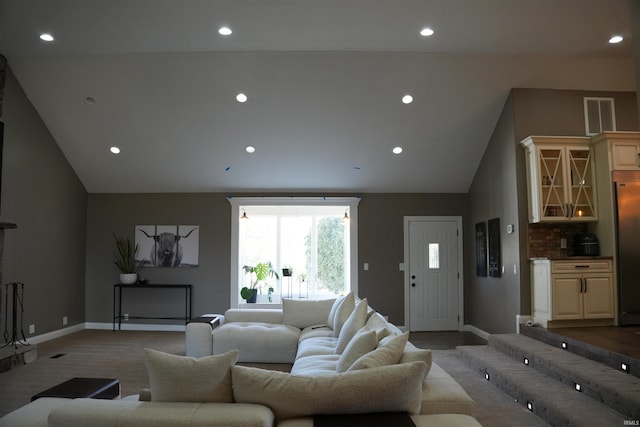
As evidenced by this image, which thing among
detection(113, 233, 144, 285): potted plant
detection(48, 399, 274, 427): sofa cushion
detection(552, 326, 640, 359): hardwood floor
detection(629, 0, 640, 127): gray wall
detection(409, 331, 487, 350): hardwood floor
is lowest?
detection(409, 331, 487, 350): hardwood floor

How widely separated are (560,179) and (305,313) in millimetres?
3781

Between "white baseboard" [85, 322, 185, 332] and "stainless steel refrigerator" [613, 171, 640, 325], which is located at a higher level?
"stainless steel refrigerator" [613, 171, 640, 325]

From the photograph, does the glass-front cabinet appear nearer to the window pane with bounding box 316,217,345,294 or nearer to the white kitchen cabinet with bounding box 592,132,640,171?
the white kitchen cabinet with bounding box 592,132,640,171

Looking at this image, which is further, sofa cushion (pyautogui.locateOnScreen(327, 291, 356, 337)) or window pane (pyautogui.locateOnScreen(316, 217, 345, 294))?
window pane (pyautogui.locateOnScreen(316, 217, 345, 294))

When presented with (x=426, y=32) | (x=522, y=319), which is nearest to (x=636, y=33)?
(x=426, y=32)

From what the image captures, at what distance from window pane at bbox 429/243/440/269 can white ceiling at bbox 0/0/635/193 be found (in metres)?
1.01

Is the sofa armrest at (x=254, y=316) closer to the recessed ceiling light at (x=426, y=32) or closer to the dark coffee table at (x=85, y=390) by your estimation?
the dark coffee table at (x=85, y=390)

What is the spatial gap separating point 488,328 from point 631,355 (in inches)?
129

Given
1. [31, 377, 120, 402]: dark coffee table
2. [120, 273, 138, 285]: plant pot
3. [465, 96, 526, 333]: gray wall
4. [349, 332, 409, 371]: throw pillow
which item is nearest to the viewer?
[349, 332, 409, 371]: throw pillow

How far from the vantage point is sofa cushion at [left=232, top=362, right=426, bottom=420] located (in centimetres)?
230

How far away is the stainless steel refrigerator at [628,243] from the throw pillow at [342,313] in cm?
335

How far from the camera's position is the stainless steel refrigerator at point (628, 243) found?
18.8ft

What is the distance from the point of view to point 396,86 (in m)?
6.40

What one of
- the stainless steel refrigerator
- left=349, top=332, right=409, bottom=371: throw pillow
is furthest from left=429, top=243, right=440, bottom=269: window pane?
left=349, top=332, right=409, bottom=371: throw pillow
